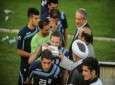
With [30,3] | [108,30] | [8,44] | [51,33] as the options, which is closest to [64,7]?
[30,3]

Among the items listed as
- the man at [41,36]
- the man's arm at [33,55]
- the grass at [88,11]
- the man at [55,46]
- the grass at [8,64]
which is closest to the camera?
the man at [55,46]

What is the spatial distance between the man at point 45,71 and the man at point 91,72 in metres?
1.18

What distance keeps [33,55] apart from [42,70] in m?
0.79

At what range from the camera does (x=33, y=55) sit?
397 inches

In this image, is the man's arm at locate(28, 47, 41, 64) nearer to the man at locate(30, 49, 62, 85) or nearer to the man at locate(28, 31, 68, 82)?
the man at locate(28, 31, 68, 82)

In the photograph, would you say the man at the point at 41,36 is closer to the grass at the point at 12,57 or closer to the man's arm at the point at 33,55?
the man's arm at the point at 33,55

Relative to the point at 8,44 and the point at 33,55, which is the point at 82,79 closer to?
the point at 33,55

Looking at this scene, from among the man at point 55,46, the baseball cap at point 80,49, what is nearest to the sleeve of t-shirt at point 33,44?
the man at point 55,46

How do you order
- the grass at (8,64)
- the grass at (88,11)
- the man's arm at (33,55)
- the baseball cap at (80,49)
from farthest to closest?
the grass at (88,11) → the grass at (8,64) → the man's arm at (33,55) → the baseball cap at (80,49)

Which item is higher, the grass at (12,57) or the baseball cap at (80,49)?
the baseball cap at (80,49)

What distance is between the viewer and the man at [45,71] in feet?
30.5

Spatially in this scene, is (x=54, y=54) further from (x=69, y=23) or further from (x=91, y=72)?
(x=69, y=23)

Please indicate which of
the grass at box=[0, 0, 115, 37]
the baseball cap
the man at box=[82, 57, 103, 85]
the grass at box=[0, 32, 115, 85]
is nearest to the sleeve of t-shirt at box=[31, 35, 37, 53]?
the baseball cap

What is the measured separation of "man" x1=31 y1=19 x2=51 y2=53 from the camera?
33.8 ft
